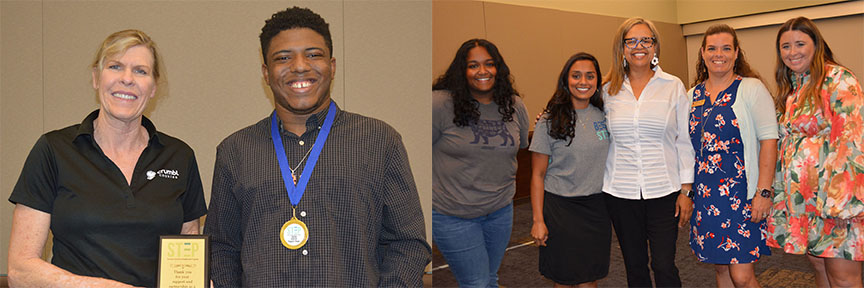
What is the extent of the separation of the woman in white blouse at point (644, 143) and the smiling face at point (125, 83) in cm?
186

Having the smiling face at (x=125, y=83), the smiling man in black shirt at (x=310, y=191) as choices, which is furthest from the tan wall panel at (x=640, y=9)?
the smiling face at (x=125, y=83)

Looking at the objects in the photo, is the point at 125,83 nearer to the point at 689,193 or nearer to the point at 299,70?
the point at 299,70

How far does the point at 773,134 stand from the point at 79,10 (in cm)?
421

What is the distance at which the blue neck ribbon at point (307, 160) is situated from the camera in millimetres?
1646

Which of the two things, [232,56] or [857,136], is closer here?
[857,136]

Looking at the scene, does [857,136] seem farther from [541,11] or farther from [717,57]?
[541,11]

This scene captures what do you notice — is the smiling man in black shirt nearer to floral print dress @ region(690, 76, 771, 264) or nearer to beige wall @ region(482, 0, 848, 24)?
beige wall @ region(482, 0, 848, 24)

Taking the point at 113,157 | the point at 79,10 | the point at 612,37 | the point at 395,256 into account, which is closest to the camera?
the point at 395,256

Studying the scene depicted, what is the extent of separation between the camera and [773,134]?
→ 8.77 ft

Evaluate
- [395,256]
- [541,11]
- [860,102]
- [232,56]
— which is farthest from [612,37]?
[232,56]

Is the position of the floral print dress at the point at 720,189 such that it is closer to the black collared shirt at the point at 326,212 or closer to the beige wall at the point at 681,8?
the beige wall at the point at 681,8

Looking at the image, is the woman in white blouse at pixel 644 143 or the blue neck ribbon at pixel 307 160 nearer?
the blue neck ribbon at pixel 307 160

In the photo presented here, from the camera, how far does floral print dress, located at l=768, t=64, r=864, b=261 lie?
105 inches

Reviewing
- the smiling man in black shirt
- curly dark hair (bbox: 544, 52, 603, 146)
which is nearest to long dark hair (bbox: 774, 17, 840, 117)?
curly dark hair (bbox: 544, 52, 603, 146)
